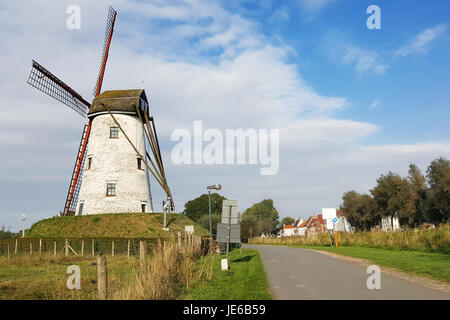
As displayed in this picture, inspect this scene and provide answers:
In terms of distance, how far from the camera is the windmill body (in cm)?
3575

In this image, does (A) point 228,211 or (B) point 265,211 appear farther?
(B) point 265,211

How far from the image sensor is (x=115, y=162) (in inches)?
1427

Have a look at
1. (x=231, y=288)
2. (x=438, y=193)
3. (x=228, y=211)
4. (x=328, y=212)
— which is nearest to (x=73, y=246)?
(x=228, y=211)

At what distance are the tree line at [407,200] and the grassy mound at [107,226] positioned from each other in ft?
81.9

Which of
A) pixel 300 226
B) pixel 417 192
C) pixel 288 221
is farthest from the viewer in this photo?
pixel 288 221

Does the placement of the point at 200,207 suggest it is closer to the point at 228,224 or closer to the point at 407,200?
the point at 407,200

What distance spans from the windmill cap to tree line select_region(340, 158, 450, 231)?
100 feet

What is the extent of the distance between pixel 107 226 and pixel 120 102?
13.3m

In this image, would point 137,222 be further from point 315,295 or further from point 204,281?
point 315,295

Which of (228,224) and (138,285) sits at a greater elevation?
(228,224)

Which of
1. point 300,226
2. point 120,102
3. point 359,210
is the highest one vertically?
point 120,102

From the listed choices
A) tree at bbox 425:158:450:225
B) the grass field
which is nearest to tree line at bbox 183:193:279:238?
tree at bbox 425:158:450:225

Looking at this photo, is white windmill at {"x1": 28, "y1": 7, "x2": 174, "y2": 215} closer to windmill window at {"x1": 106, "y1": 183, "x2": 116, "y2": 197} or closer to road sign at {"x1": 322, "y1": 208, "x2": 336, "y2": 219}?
windmill window at {"x1": 106, "y1": 183, "x2": 116, "y2": 197}
